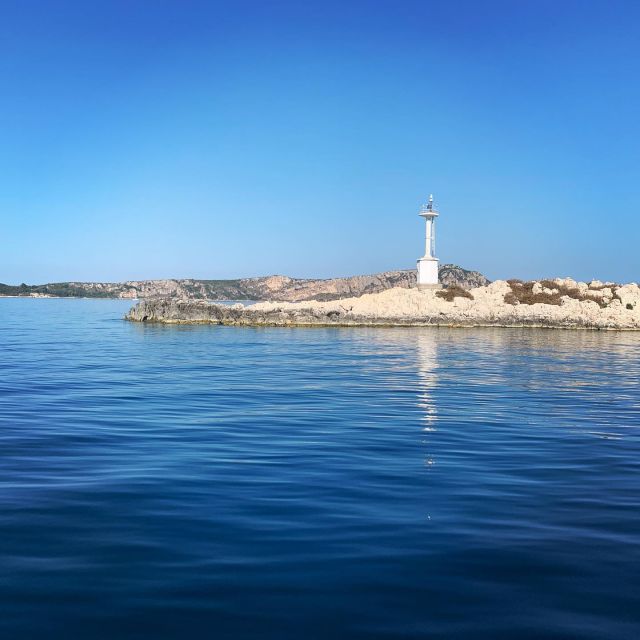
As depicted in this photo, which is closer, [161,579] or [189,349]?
[161,579]

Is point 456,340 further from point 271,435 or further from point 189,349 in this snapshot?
point 271,435

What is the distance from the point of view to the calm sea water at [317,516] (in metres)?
5.39

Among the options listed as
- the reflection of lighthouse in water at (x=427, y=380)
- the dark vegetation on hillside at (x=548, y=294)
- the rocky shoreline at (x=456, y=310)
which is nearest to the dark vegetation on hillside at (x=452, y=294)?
the rocky shoreline at (x=456, y=310)

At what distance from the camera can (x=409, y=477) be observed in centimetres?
998

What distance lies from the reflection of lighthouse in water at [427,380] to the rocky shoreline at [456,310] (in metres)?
26.9

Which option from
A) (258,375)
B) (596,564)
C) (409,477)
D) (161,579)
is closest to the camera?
(161,579)

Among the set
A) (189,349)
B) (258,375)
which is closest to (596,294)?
(189,349)

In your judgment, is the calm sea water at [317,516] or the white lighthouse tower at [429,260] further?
the white lighthouse tower at [429,260]

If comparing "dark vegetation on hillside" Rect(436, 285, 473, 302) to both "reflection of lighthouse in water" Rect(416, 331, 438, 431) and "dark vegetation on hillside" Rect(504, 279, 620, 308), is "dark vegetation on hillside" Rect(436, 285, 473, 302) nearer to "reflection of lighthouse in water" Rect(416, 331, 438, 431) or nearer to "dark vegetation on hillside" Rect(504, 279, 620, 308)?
"dark vegetation on hillside" Rect(504, 279, 620, 308)

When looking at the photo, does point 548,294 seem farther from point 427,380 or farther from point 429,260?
point 427,380

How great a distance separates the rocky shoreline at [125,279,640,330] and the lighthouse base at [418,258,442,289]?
128 cm

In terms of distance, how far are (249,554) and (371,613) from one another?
157 cm

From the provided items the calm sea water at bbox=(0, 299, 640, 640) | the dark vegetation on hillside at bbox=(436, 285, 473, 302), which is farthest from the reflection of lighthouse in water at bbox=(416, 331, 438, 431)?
the dark vegetation on hillside at bbox=(436, 285, 473, 302)

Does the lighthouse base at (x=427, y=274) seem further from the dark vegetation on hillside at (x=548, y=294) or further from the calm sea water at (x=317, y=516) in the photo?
the calm sea water at (x=317, y=516)
